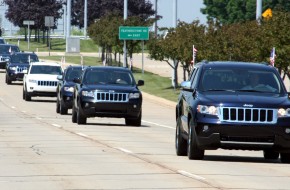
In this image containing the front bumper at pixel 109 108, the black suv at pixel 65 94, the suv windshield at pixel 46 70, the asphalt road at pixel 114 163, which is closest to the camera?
the asphalt road at pixel 114 163

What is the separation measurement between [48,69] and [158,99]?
7.03m

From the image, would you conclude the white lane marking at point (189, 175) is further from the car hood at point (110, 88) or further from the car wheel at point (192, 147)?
the car hood at point (110, 88)

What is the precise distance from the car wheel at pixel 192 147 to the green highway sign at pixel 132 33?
184ft

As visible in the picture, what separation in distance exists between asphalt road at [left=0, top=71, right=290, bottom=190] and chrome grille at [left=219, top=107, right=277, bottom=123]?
2.47ft

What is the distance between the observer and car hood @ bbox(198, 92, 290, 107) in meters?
19.8

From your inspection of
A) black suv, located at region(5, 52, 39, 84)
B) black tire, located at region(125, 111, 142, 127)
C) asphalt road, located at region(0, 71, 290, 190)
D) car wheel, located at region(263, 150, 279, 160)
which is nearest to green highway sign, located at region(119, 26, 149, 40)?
black suv, located at region(5, 52, 39, 84)

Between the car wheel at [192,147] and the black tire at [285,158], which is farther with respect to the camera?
the black tire at [285,158]

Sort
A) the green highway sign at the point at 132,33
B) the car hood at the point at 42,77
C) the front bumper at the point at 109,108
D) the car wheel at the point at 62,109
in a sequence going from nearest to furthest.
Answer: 1. the front bumper at the point at 109,108
2. the car wheel at the point at 62,109
3. the car hood at the point at 42,77
4. the green highway sign at the point at 132,33

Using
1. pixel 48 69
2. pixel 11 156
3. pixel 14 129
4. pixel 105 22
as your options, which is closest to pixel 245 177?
pixel 11 156

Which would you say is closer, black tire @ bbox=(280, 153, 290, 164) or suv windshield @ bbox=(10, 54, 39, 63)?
black tire @ bbox=(280, 153, 290, 164)

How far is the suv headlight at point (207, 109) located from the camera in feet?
64.8

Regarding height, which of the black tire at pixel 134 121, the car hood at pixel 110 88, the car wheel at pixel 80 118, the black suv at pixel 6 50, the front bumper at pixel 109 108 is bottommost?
the black suv at pixel 6 50

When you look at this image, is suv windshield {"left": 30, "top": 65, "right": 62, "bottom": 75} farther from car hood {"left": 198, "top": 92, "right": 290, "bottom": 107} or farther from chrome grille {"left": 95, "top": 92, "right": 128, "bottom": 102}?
car hood {"left": 198, "top": 92, "right": 290, "bottom": 107}

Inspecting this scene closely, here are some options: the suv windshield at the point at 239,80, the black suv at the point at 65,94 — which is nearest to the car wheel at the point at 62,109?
the black suv at the point at 65,94
